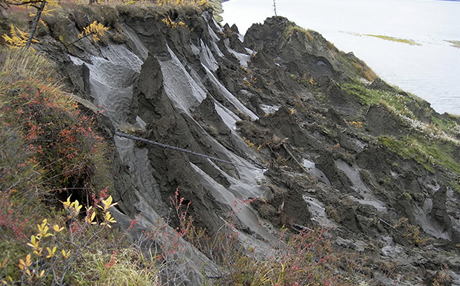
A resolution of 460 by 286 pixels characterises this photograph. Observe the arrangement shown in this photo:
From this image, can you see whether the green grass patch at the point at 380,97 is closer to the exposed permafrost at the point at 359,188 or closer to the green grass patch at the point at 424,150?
the green grass patch at the point at 424,150

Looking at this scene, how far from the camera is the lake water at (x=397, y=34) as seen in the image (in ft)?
133

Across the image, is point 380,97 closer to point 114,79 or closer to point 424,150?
point 424,150

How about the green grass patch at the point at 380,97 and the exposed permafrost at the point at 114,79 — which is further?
the green grass patch at the point at 380,97

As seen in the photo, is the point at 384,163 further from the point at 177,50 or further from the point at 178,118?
the point at 178,118

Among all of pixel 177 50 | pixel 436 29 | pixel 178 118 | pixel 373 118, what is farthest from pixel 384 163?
pixel 436 29

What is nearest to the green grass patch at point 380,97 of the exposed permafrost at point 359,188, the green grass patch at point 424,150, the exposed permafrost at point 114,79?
the green grass patch at point 424,150

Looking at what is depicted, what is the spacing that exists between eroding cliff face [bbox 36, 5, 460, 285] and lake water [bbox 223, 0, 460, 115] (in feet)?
67.0

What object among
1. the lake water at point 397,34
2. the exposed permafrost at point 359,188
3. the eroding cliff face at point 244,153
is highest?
the lake water at point 397,34

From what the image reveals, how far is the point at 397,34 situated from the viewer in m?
65.7

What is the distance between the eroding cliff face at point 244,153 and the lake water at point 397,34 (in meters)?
20.4

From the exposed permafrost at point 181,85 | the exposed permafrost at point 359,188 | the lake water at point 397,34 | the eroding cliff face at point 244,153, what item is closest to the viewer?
the eroding cliff face at point 244,153

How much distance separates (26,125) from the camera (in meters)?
4.44

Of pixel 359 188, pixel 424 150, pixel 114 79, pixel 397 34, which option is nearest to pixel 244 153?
pixel 114 79

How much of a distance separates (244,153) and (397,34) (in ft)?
213
